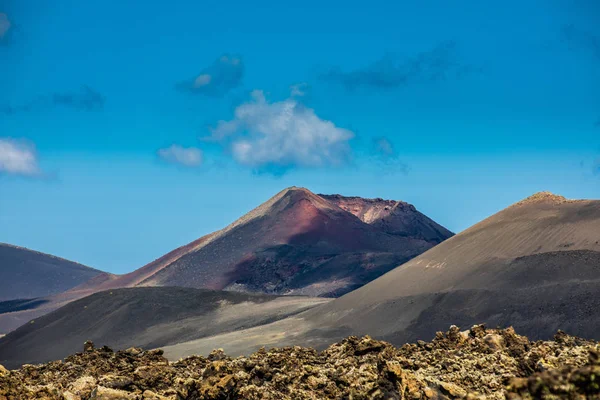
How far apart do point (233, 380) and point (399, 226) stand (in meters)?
91.7

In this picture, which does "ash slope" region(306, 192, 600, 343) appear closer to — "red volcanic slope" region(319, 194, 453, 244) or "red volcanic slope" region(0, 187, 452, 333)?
"red volcanic slope" region(0, 187, 452, 333)

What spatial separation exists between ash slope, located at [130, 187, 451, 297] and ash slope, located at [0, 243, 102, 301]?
2536 cm

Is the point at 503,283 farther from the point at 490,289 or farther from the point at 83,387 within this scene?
the point at 83,387

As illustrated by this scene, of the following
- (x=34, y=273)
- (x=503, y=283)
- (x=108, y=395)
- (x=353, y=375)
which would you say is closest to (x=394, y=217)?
(x=34, y=273)

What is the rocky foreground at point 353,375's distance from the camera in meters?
9.89

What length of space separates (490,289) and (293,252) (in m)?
49.7

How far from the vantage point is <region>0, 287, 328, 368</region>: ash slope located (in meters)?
41.7

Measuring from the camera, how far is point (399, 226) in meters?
101

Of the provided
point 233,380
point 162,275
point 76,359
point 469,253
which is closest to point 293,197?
point 162,275

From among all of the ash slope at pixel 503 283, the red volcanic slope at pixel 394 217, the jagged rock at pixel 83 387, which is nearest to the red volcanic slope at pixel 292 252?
the red volcanic slope at pixel 394 217

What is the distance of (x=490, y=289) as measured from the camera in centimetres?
3195

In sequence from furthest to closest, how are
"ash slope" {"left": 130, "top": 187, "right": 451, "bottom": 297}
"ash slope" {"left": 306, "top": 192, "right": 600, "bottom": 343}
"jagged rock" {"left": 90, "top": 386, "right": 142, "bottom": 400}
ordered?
"ash slope" {"left": 130, "top": 187, "right": 451, "bottom": 297} < "ash slope" {"left": 306, "top": 192, "right": 600, "bottom": 343} < "jagged rock" {"left": 90, "top": 386, "right": 142, "bottom": 400}

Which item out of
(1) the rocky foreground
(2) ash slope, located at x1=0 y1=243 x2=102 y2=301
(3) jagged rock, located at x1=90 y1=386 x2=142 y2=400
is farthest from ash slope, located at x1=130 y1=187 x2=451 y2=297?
(3) jagged rock, located at x1=90 y1=386 x2=142 y2=400

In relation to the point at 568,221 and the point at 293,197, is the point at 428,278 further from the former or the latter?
the point at 293,197
